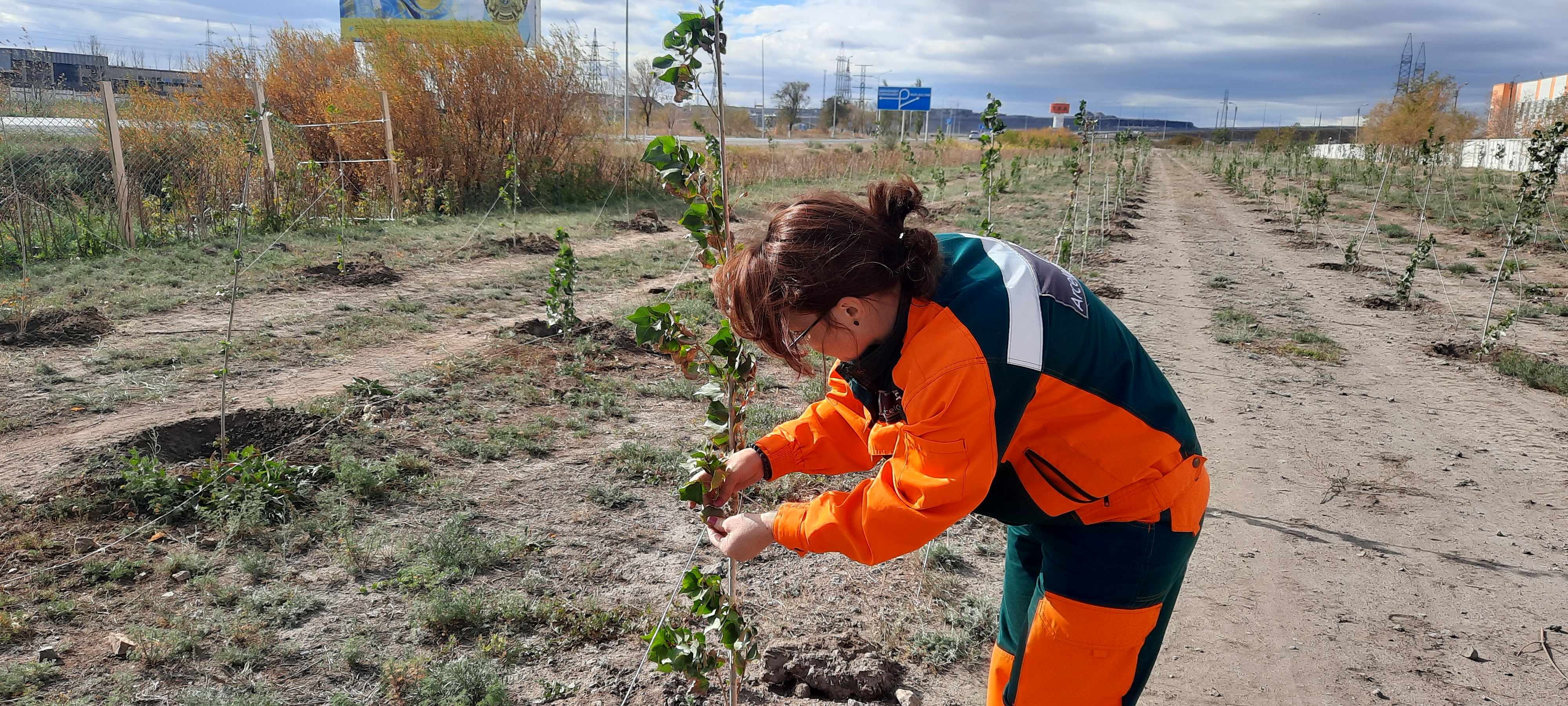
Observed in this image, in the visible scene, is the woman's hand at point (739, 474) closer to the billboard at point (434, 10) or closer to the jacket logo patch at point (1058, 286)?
the jacket logo patch at point (1058, 286)

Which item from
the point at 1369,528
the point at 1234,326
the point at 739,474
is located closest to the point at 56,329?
the point at 739,474

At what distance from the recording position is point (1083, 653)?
1.44 meters

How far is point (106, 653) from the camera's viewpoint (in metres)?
2.55

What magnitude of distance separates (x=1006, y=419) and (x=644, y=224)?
12289mm

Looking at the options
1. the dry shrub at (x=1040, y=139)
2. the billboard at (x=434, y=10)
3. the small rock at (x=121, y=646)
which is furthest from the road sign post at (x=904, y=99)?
the small rock at (x=121, y=646)

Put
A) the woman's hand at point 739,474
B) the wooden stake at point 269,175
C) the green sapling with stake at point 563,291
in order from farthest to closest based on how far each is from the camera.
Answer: the wooden stake at point 269,175 → the green sapling with stake at point 563,291 → the woman's hand at point 739,474

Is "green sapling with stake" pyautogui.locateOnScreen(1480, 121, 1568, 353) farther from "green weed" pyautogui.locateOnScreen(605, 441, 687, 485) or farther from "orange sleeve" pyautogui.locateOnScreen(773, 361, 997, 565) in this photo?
"orange sleeve" pyautogui.locateOnScreen(773, 361, 997, 565)

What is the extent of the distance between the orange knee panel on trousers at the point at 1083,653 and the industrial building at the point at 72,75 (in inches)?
443

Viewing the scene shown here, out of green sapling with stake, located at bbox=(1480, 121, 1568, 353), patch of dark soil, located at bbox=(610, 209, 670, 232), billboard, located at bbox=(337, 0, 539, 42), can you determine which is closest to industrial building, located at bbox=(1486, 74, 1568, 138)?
green sapling with stake, located at bbox=(1480, 121, 1568, 353)

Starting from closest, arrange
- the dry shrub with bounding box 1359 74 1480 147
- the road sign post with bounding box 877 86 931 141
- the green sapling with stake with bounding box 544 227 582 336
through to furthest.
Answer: the green sapling with stake with bounding box 544 227 582 336
the dry shrub with bounding box 1359 74 1480 147
the road sign post with bounding box 877 86 931 141

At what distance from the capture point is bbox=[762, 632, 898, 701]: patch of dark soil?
8.30 feet

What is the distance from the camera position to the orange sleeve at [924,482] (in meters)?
1.22

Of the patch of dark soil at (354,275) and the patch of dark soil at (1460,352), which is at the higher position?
the patch of dark soil at (354,275)

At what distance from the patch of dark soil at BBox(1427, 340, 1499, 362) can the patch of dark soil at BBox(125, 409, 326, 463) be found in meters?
8.01
